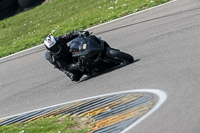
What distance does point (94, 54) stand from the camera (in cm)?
945

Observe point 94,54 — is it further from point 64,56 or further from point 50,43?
point 50,43

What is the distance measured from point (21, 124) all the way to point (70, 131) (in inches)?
74.9

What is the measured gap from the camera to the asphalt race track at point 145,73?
6336 mm

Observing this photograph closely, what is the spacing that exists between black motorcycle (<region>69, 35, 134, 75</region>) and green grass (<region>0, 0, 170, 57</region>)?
5.51 meters

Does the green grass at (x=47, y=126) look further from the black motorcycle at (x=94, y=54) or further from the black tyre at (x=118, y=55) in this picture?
the black tyre at (x=118, y=55)

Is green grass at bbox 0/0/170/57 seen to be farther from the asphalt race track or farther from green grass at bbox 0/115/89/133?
green grass at bbox 0/115/89/133

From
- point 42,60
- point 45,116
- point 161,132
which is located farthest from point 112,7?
point 161,132

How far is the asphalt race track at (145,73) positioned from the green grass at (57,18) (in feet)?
3.10

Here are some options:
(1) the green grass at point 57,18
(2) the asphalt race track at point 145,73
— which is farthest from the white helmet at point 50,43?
(1) the green grass at point 57,18

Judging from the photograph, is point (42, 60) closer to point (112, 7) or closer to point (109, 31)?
point (109, 31)

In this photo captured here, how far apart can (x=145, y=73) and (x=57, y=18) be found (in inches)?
421

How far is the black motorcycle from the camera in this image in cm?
941

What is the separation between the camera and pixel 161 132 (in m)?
5.71

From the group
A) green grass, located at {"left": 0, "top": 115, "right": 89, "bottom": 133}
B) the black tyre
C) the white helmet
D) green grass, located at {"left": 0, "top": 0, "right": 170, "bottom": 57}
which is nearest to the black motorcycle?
the black tyre
